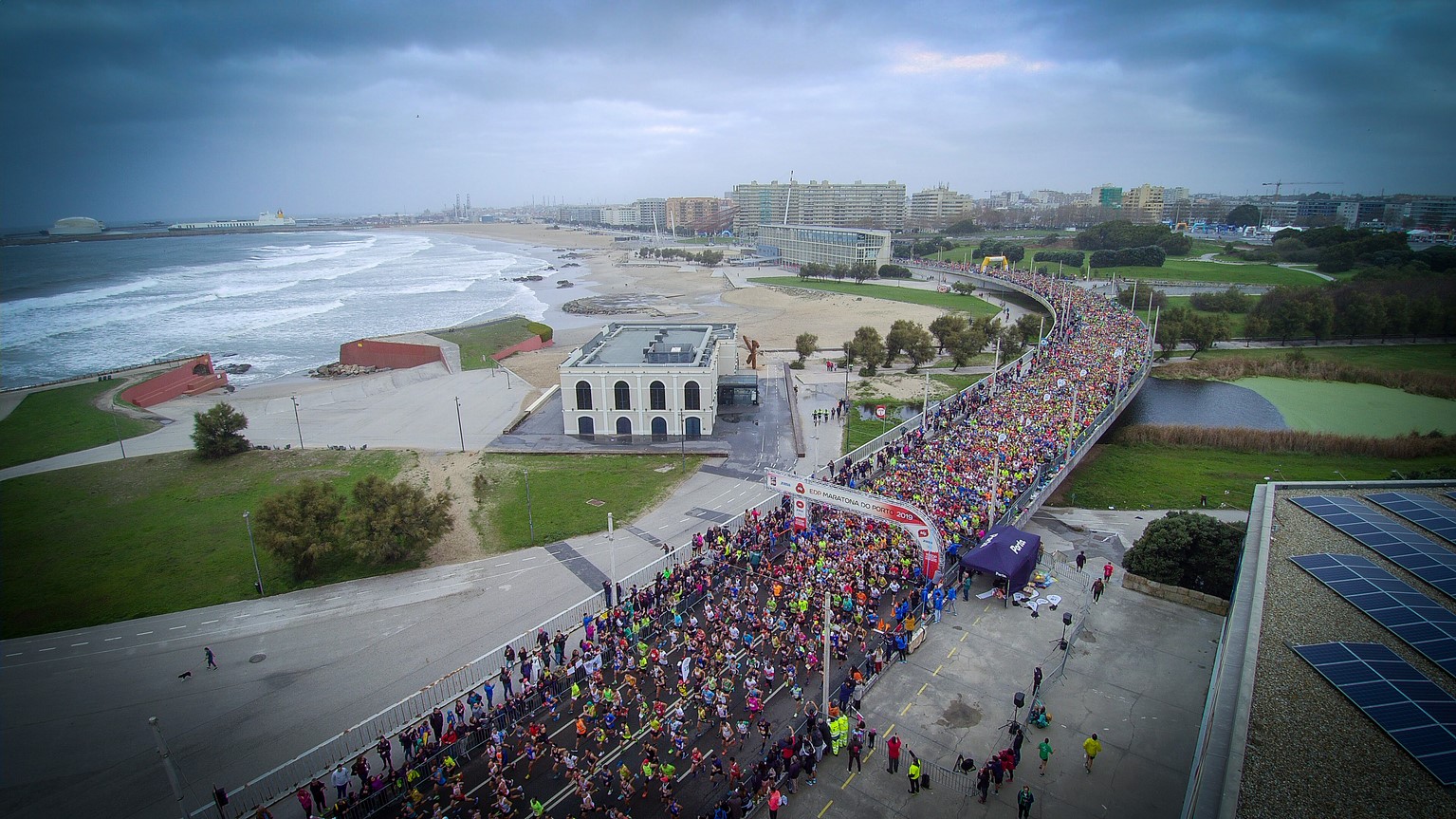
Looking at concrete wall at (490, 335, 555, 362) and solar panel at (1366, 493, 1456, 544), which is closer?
solar panel at (1366, 493, 1456, 544)

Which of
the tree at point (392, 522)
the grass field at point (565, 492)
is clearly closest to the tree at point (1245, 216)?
the grass field at point (565, 492)

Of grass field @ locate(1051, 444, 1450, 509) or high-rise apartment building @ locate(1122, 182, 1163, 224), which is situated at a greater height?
high-rise apartment building @ locate(1122, 182, 1163, 224)

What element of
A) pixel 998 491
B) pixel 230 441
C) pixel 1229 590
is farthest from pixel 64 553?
pixel 1229 590

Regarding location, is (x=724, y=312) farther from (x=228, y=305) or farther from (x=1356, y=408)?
(x=228, y=305)

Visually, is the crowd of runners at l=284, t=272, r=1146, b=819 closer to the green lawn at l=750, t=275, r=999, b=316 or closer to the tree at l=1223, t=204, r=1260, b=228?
the green lawn at l=750, t=275, r=999, b=316

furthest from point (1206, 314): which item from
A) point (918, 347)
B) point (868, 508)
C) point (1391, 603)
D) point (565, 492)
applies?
point (565, 492)

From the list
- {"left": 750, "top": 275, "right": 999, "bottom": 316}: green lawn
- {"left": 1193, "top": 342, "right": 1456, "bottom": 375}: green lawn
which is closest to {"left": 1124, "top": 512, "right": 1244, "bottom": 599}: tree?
{"left": 1193, "top": 342, "right": 1456, "bottom": 375}: green lawn

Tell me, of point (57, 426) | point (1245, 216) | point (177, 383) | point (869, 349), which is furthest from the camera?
point (1245, 216)

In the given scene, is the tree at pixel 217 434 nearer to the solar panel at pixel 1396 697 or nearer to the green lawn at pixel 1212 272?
the solar panel at pixel 1396 697
